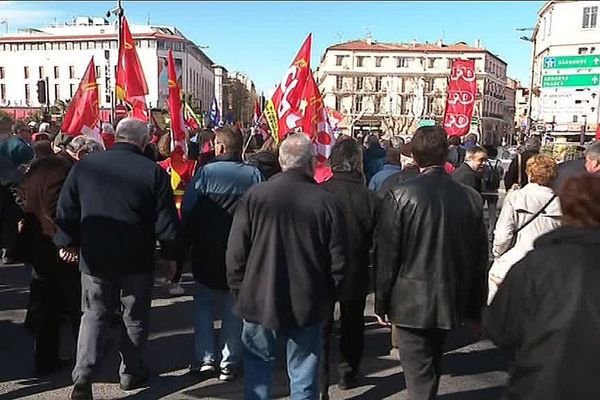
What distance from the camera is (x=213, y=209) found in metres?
4.46

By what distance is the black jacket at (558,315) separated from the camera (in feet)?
6.83

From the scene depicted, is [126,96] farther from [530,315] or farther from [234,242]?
[530,315]

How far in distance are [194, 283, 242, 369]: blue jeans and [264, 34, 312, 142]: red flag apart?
3360 mm

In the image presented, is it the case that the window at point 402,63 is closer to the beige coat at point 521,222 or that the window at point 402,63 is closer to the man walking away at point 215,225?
the beige coat at point 521,222

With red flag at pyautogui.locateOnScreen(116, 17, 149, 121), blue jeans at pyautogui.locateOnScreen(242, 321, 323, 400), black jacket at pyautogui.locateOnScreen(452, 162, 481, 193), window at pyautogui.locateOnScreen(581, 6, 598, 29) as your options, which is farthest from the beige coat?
window at pyautogui.locateOnScreen(581, 6, 598, 29)

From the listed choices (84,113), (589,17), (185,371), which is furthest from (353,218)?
(589,17)

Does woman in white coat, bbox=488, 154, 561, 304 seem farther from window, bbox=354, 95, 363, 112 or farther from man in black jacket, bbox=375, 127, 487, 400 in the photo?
window, bbox=354, 95, 363, 112

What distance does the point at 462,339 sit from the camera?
5820 mm

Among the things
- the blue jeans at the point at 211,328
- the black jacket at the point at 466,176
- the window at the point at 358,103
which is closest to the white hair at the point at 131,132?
the blue jeans at the point at 211,328

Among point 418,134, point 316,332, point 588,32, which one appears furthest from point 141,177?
point 588,32

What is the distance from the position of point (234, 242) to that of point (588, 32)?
6339 cm

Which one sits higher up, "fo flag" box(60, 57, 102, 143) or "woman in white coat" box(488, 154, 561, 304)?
"fo flag" box(60, 57, 102, 143)

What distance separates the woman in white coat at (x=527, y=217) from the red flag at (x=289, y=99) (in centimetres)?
347

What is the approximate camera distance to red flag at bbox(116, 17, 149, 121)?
7.66m
